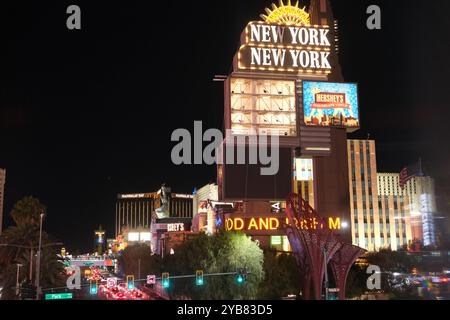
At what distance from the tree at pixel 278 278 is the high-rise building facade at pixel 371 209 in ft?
287

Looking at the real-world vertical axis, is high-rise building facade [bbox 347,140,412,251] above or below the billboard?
below

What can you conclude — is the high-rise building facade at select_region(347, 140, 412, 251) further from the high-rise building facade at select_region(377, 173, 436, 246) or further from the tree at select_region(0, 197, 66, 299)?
the tree at select_region(0, 197, 66, 299)

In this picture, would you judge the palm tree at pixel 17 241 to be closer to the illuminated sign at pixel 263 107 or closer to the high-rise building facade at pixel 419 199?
the illuminated sign at pixel 263 107

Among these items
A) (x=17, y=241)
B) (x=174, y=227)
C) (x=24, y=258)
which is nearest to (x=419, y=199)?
(x=174, y=227)

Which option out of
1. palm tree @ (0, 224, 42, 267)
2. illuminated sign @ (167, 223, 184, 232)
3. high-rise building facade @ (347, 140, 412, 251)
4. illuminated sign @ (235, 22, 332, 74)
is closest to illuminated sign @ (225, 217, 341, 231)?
illuminated sign @ (235, 22, 332, 74)

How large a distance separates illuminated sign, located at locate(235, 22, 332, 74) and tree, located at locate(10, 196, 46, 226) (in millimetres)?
39057

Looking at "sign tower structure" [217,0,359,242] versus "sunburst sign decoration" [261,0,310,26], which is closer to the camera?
"sign tower structure" [217,0,359,242]

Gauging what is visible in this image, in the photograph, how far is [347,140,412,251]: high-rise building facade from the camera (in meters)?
154

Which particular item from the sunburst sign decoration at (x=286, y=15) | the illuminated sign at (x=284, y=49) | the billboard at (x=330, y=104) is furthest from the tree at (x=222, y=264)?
the sunburst sign decoration at (x=286, y=15)

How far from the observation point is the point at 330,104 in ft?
310

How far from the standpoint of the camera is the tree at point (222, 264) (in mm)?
60438

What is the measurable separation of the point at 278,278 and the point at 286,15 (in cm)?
5317
